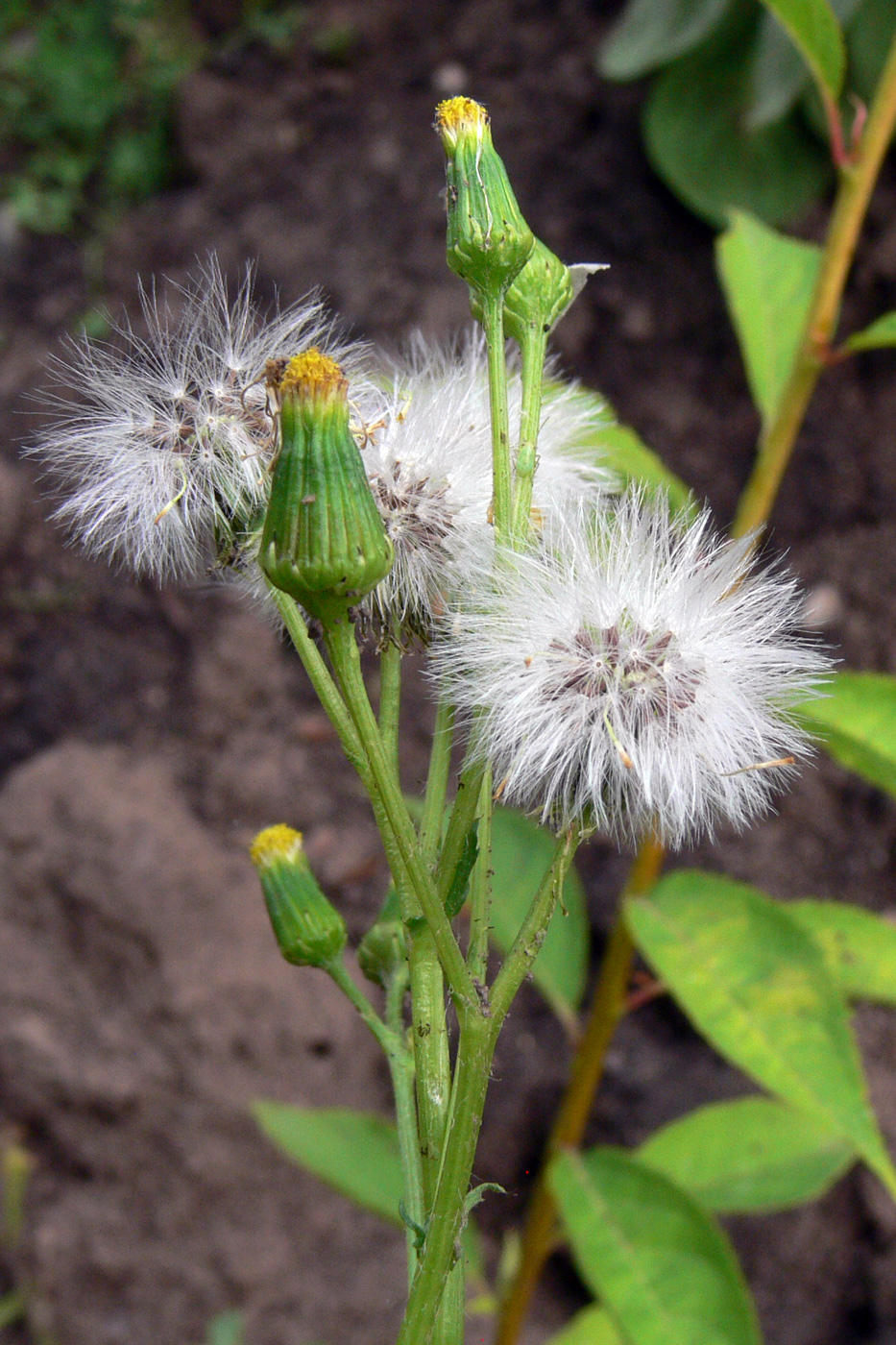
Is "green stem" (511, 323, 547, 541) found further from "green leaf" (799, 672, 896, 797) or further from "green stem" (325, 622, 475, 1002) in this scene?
"green leaf" (799, 672, 896, 797)

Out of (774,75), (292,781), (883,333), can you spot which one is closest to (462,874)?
(883,333)

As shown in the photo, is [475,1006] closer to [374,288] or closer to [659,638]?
[659,638]

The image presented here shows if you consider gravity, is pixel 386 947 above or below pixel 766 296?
below

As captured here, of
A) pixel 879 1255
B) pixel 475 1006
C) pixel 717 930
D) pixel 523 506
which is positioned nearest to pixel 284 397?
pixel 523 506

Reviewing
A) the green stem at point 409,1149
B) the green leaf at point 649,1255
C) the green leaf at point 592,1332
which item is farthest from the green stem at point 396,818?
the green leaf at point 592,1332

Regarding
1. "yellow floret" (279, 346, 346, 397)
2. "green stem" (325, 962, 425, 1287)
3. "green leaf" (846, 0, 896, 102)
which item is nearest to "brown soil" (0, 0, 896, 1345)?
"green leaf" (846, 0, 896, 102)

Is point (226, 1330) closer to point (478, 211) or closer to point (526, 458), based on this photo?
point (526, 458)
